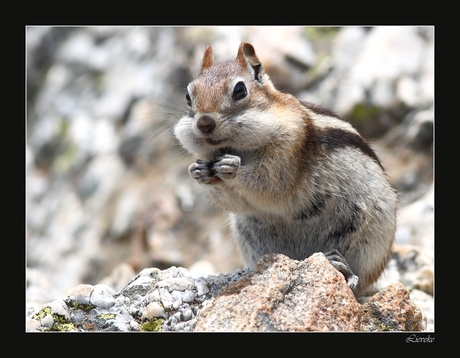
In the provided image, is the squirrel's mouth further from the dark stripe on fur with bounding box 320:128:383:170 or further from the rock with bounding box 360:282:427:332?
the rock with bounding box 360:282:427:332

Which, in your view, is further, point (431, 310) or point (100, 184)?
point (100, 184)

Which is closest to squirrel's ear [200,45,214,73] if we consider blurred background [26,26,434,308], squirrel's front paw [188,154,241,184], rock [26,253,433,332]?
squirrel's front paw [188,154,241,184]

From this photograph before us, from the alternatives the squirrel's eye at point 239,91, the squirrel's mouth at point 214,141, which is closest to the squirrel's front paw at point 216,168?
the squirrel's mouth at point 214,141

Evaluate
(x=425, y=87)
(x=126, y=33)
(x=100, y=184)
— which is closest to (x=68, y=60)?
(x=126, y=33)

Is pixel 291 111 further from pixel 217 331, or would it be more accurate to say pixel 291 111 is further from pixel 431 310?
pixel 431 310

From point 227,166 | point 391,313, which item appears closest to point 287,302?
point 391,313
